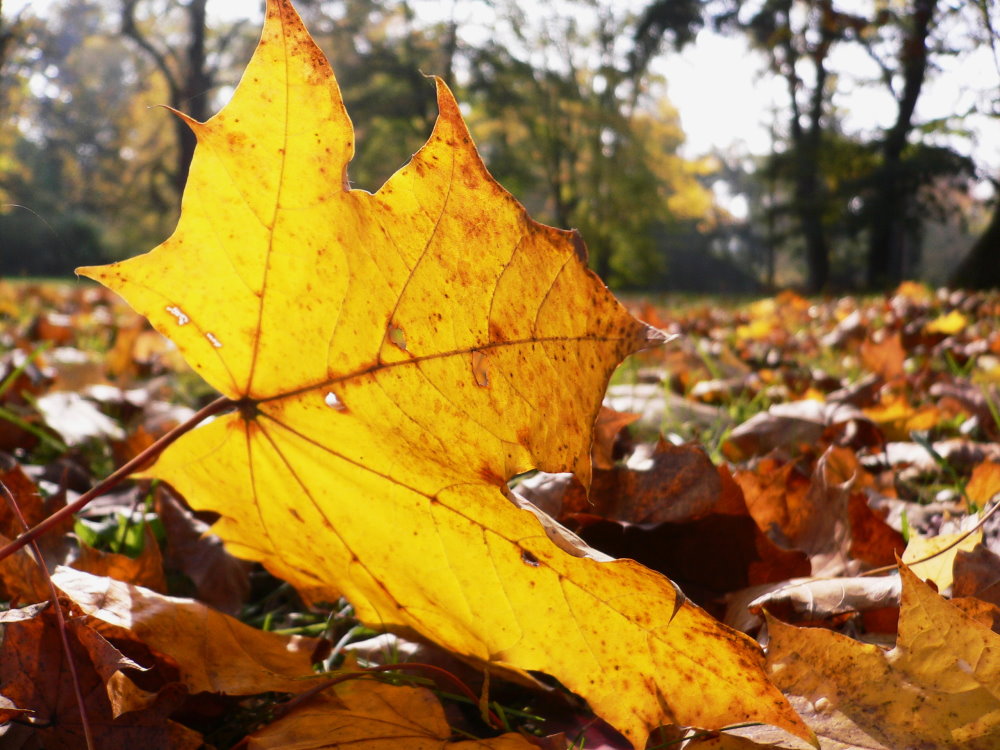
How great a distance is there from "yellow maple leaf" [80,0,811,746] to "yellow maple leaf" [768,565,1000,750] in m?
0.06

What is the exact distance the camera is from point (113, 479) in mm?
490

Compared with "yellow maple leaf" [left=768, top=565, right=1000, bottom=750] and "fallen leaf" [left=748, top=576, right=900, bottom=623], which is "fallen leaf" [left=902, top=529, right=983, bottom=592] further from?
"yellow maple leaf" [left=768, top=565, right=1000, bottom=750]

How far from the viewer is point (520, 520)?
1.43 ft

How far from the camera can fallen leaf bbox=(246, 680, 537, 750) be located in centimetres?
47

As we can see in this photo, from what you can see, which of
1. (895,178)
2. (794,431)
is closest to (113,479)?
(794,431)

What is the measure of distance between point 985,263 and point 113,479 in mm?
6505

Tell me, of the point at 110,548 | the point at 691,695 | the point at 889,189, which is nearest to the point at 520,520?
the point at 691,695

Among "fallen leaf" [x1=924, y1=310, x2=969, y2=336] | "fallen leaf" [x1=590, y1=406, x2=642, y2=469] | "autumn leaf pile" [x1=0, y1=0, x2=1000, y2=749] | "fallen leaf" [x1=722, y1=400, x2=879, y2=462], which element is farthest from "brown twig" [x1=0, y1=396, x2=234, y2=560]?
"fallen leaf" [x1=924, y1=310, x2=969, y2=336]

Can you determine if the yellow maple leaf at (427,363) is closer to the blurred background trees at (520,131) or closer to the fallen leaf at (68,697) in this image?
the fallen leaf at (68,697)

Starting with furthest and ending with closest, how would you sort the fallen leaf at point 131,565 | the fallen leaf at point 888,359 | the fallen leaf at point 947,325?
1. the fallen leaf at point 947,325
2. the fallen leaf at point 888,359
3. the fallen leaf at point 131,565

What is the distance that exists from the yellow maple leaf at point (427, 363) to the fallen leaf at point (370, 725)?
0.17ft

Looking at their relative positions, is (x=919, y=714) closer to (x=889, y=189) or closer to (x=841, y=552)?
(x=841, y=552)

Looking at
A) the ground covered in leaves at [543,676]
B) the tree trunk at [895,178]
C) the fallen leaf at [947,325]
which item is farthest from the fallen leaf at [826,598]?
the tree trunk at [895,178]

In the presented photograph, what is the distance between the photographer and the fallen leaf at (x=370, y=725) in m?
0.47
